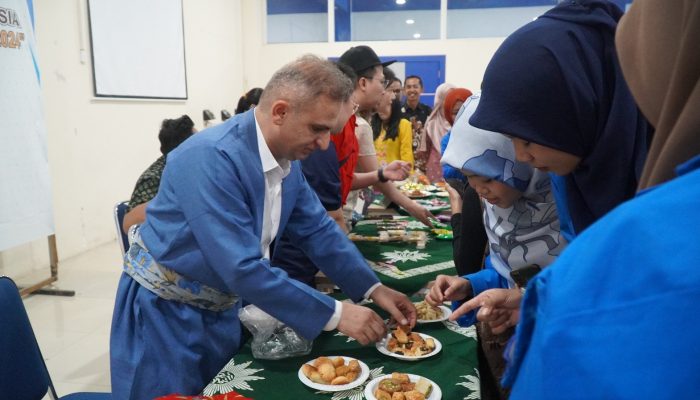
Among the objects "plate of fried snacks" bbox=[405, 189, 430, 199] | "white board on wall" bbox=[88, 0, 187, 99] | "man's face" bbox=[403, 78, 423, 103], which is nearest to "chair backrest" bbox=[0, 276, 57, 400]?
"plate of fried snacks" bbox=[405, 189, 430, 199]

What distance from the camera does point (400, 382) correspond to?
3.59 feet

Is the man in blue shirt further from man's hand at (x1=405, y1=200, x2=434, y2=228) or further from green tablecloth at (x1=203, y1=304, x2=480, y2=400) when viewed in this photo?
man's hand at (x1=405, y1=200, x2=434, y2=228)

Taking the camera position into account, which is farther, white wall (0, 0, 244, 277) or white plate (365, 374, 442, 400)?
white wall (0, 0, 244, 277)

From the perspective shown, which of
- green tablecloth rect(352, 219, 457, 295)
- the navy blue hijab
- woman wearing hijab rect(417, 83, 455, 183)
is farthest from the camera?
woman wearing hijab rect(417, 83, 455, 183)

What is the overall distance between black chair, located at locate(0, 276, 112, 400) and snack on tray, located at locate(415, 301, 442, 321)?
1.10 metres

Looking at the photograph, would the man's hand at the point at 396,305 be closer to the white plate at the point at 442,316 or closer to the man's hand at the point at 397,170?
the white plate at the point at 442,316

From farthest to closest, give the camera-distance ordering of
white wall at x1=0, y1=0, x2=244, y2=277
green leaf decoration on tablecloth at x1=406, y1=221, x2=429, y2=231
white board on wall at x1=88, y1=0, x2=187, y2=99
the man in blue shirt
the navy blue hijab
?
white board on wall at x1=88, y1=0, x2=187, y2=99 → white wall at x1=0, y1=0, x2=244, y2=277 → green leaf decoration on tablecloth at x1=406, y1=221, x2=429, y2=231 → the man in blue shirt → the navy blue hijab

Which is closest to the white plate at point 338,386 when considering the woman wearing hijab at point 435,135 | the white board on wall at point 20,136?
the white board on wall at point 20,136

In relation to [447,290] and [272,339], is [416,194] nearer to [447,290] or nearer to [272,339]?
[447,290]

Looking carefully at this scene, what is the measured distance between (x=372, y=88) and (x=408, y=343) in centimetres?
146

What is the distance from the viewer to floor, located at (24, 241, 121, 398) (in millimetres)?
2538

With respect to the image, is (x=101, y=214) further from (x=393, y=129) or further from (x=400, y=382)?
(x=400, y=382)

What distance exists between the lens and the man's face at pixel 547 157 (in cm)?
99

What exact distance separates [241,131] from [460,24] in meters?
7.71
